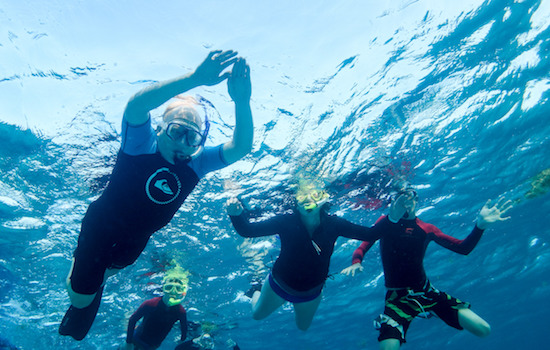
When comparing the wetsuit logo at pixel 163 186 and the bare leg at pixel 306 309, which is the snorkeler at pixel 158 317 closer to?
the bare leg at pixel 306 309

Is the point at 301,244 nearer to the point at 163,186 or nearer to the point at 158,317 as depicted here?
the point at 163,186


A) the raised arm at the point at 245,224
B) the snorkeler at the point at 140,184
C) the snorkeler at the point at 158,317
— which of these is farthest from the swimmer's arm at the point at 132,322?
the raised arm at the point at 245,224

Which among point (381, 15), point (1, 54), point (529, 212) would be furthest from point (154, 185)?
point (529, 212)

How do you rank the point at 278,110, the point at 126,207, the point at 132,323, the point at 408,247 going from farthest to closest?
the point at 132,323 → the point at 278,110 → the point at 408,247 → the point at 126,207

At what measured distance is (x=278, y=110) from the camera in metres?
8.68

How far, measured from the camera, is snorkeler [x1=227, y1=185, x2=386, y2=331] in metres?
6.00

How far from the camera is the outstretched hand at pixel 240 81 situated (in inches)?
142

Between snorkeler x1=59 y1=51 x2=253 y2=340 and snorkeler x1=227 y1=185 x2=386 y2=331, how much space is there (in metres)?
2.01

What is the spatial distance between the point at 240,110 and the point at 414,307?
480 centimetres

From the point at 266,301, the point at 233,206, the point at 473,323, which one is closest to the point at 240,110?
the point at 233,206

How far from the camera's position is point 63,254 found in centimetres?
1408

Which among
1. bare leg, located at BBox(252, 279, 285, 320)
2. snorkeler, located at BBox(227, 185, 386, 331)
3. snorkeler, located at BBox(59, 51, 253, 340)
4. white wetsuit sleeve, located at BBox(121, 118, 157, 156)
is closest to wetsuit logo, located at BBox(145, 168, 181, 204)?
snorkeler, located at BBox(59, 51, 253, 340)

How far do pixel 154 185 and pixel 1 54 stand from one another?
582 centimetres

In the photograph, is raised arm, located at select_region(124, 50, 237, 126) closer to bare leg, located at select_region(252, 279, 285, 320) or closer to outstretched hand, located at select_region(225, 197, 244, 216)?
outstretched hand, located at select_region(225, 197, 244, 216)
